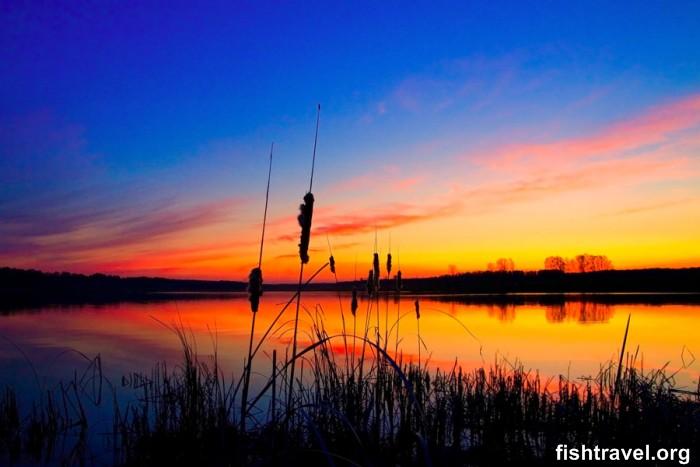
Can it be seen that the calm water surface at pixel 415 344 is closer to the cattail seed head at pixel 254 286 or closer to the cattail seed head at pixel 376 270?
the cattail seed head at pixel 376 270

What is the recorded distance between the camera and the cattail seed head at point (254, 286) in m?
2.45

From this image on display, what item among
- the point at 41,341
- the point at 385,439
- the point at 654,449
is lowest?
the point at 41,341

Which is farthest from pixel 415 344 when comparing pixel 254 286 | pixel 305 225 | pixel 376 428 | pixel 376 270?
pixel 305 225

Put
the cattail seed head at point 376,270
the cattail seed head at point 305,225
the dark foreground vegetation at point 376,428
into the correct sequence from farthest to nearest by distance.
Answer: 1. the cattail seed head at point 376,270
2. the dark foreground vegetation at point 376,428
3. the cattail seed head at point 305,225

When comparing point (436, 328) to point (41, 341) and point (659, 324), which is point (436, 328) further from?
point (41, 341)

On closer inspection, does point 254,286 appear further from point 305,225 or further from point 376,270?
point 376,270

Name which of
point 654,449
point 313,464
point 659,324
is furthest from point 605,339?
point 313,464

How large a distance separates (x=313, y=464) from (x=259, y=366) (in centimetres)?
1004

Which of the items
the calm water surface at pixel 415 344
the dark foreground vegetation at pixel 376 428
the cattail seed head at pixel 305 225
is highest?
the cattail seed head at pixel 305 225

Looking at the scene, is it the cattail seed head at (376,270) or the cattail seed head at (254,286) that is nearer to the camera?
the cattail seed head at (254,286)

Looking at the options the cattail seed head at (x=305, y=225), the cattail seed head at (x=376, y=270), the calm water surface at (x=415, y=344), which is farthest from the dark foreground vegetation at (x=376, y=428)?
the calm water surface at (x=415, y=344)

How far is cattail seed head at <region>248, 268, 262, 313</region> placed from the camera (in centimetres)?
245

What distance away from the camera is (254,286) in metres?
2.54

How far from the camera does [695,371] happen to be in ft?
43.4
